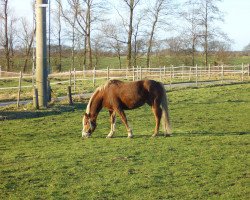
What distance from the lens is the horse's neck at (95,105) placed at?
10.9 m

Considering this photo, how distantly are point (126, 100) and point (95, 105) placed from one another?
0.87 meters

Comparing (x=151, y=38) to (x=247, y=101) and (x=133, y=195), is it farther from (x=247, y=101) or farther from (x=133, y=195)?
(x=133, y=195)

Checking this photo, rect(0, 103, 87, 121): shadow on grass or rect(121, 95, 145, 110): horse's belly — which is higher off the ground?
rect(121, 95, 145, 110): horse's belly

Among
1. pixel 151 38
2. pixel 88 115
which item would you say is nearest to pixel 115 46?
pixel 151 38

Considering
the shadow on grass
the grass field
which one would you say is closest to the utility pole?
the shadow on grass

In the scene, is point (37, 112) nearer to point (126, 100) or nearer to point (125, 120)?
point (126, 100)

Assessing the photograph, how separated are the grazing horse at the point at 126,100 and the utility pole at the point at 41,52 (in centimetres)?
680

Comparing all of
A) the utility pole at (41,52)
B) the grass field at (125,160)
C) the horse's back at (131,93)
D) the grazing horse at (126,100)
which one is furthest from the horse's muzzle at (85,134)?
the utility pole at (41,52)

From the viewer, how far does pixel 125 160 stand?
7.94 m

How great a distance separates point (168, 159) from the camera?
26.2 ft

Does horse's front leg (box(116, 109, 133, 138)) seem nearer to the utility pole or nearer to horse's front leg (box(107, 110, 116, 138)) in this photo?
horse's front leg (box(107, 110, 116, 138))

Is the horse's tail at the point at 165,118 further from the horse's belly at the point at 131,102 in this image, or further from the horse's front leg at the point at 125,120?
the horse's front leg at the point at 125,120

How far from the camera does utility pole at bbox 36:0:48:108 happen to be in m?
16.9

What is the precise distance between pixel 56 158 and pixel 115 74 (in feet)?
99.9
